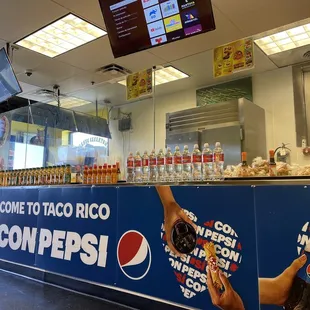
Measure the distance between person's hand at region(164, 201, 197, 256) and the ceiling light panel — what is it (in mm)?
2463

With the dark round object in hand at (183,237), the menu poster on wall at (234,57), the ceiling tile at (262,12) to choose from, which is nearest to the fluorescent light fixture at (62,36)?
the ceiling tile at (262,12)

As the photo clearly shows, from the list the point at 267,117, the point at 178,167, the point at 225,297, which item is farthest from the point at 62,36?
the point at 225,297

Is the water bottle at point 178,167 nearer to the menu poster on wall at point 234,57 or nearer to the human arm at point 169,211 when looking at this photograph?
the human arm at point 169,211

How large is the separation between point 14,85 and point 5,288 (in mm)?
2309

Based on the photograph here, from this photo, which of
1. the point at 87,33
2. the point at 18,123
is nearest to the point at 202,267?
the point at 87,33

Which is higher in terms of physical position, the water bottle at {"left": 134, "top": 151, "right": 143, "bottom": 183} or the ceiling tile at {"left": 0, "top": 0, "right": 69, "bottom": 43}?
the ceiling tile at {"left": 0, "top": 0, "right": 69, "bottom": 43}

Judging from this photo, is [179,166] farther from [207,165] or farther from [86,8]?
[86,8]

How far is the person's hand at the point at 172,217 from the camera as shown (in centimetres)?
213

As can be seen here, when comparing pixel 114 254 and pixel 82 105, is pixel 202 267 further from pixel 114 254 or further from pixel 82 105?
pixel 82 105

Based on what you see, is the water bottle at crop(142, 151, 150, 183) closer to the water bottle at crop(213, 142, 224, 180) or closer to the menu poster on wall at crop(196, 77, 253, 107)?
the water bottle at crop(213, 142, 224, 180)

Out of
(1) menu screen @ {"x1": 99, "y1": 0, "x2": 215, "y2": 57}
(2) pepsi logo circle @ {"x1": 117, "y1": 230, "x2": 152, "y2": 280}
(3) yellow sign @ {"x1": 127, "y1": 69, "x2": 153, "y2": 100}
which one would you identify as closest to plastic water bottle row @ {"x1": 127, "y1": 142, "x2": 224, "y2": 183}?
(2) pepsi logo circle @ {"x1": 117, "y1": 230, "x2": 152, "y2": 280}

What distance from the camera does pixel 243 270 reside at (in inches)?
72.6

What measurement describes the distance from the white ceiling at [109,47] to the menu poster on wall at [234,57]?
2.38 feet

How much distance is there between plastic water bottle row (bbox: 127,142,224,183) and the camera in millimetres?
2270
